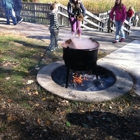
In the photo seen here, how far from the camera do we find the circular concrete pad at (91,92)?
4320 millimetres

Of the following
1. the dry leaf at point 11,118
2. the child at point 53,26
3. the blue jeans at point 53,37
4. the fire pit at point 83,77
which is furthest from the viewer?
the blue jeans at point 53,37

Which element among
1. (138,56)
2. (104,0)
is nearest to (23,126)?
(138,56)

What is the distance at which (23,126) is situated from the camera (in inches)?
138

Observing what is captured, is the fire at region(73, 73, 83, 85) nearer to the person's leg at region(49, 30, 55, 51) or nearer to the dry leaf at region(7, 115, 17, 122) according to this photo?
the dry leaf at region(7, 115, 17, 122)

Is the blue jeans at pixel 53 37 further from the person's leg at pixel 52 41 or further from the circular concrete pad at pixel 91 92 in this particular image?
the circular concrete pad at pixel 91 92

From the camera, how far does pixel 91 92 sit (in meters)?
→ 4.52

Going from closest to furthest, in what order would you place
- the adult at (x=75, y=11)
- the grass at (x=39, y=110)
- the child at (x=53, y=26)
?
the grass at (x=39, y=110) < the child at (x=53, y=26) < the adult at (x=75, y=11)

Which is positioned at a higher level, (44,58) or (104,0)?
(104,0)

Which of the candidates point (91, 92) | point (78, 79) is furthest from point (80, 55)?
point (78, 79)

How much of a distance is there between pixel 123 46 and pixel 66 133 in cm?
606

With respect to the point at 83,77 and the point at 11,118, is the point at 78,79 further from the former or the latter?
the point at 11,118

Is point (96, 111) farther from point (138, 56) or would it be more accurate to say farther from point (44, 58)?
point (138, 56)

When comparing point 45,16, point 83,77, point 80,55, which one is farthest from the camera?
point 45,16

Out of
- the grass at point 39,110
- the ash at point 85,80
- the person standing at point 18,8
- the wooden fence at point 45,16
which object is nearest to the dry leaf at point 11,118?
the grass at point 39,110
